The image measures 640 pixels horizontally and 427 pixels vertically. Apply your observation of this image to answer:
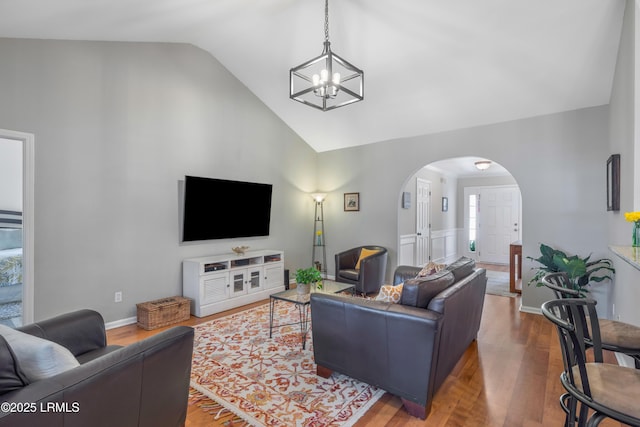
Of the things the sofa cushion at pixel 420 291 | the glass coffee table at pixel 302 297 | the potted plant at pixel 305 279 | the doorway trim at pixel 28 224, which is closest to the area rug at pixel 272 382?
the glass coffee table at pixel 302 297

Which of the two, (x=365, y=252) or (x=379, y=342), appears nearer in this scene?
(x=379, y=342)

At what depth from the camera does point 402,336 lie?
2051 millimetres

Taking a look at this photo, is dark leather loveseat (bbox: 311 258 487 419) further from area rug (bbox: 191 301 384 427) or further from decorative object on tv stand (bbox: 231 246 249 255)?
decorative object on tv stand (bbox: 231 246 249 255)

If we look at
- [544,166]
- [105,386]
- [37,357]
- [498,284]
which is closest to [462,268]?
[544,166]

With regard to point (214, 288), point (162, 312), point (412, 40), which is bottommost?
point (162, 312)

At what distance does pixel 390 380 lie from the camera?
214 cm

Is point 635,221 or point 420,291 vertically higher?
point 635,221

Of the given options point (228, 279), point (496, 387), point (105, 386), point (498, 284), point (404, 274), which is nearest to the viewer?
point (105, 386)

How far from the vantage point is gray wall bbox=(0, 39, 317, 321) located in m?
3.17

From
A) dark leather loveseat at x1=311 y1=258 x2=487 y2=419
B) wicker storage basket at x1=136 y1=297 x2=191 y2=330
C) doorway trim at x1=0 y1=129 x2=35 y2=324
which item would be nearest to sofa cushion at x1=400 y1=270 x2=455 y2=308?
dark leather loveseat at x1=311 y1=258 x2=487 y2=419

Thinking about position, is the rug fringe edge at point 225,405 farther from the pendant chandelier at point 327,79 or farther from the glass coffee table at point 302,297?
the pendant chandelier at point 327,79

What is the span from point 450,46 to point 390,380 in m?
3.39

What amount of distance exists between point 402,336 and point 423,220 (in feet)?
17.4

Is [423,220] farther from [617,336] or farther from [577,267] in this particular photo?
[617,336]
